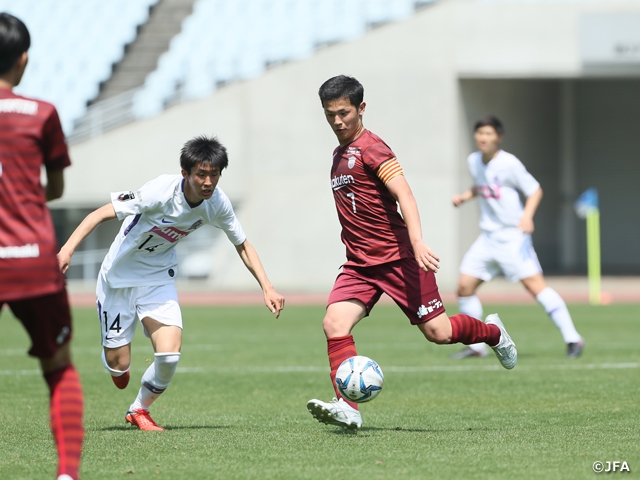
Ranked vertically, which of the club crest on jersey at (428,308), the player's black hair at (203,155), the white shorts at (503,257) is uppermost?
the player's black hair at (203,155)

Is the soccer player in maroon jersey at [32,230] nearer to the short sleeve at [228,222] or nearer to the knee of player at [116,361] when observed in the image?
the short sleeve at [228,222]

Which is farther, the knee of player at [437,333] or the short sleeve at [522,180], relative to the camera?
the short sleeve at [522,180]

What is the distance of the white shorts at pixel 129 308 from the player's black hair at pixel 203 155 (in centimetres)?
96

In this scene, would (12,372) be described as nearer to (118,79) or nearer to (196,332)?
(196,332)

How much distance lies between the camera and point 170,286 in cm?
642

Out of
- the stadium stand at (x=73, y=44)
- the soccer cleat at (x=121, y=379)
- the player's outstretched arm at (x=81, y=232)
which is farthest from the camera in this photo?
the stadium stand at (x=73, y=44)

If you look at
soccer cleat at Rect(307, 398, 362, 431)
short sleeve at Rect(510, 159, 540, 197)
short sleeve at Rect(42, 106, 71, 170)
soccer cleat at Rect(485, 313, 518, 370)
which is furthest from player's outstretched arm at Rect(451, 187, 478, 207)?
short sleeve at Rect(42, 106, 71, 170)

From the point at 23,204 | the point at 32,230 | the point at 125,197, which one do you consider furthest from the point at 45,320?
the point at 125,197

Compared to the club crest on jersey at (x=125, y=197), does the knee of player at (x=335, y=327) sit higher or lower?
lower

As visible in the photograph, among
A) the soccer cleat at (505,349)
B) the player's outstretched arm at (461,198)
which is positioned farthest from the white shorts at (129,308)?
the player's outstretched arm at (461,198)

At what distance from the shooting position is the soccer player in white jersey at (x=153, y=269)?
19.8 feet

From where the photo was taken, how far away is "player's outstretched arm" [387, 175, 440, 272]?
→ 5438mm

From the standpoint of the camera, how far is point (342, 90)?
584cm

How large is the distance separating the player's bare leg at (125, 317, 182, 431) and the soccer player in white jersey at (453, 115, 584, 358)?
458cm
